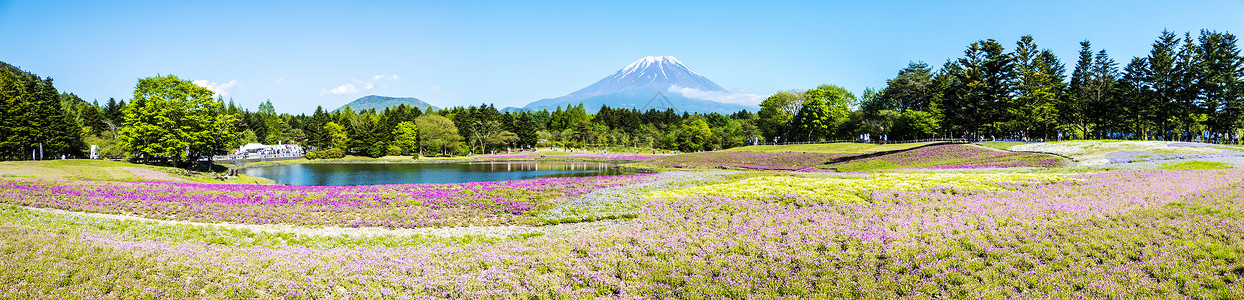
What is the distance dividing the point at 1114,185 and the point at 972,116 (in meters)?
43.8

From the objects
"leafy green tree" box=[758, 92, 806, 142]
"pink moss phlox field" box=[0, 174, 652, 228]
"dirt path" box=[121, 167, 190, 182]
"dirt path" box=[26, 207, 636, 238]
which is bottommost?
"dirt path" box=[26, 207, 636, 238]

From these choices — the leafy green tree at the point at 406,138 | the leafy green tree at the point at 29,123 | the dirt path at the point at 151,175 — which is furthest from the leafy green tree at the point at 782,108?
the leafy green tree at the point at 29,123

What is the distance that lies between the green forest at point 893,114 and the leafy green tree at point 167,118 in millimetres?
128

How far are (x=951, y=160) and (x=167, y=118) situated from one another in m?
71.6

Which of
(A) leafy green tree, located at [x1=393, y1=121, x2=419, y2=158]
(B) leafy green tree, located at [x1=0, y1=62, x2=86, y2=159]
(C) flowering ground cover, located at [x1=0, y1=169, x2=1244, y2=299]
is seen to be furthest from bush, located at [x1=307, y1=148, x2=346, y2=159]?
(C) flowering ground cover, located at [x1=0, y1=169, x2=1244, y2=299]

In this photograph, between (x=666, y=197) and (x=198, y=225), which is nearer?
(x=198, y=225)

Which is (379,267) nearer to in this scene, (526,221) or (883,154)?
(526,221)

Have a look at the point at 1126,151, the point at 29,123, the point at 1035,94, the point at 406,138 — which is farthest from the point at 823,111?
the point at 29,123

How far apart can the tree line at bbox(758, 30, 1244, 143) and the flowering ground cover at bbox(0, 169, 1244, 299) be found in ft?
155

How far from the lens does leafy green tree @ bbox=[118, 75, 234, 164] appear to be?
4784 cm

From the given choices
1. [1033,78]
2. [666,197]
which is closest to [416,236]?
[666,197]

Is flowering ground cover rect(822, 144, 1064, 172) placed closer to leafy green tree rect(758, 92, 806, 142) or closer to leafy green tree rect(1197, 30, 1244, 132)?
leafy green tree rect(1197, 30, 1244, 132)

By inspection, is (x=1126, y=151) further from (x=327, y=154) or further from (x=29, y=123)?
(x=327, y=154)

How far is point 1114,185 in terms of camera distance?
63.7 feet
